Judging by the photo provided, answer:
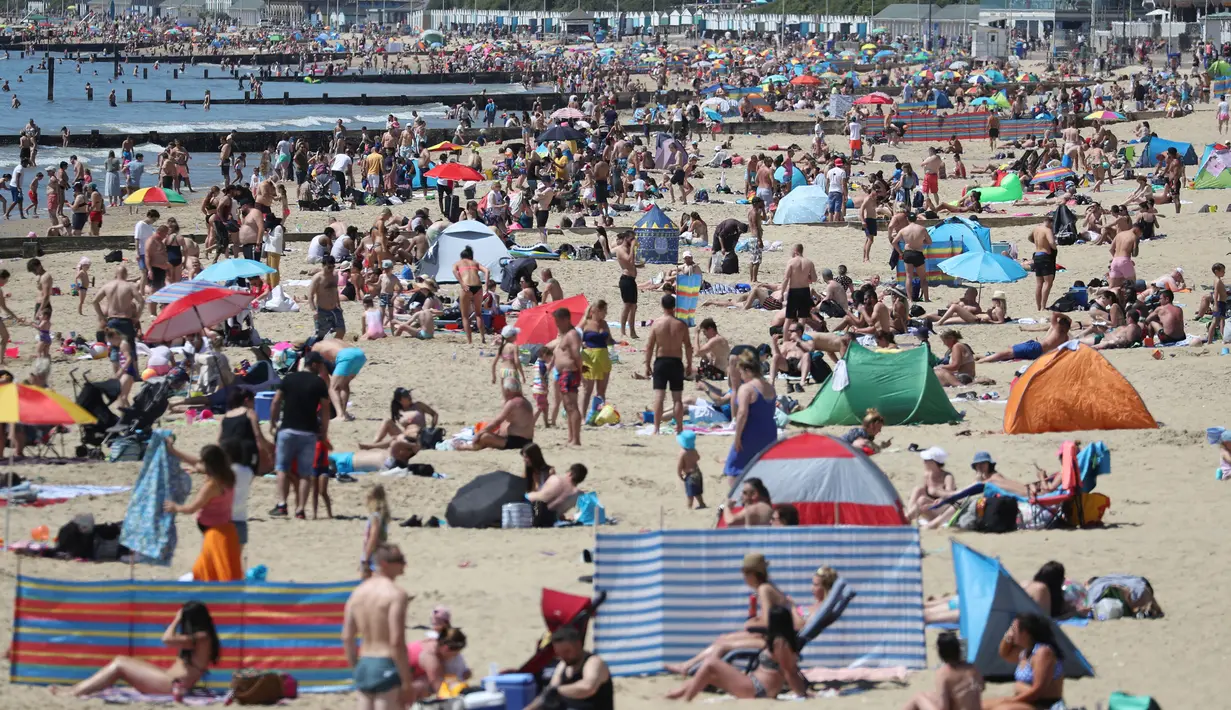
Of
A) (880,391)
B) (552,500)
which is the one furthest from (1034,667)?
(880,391)

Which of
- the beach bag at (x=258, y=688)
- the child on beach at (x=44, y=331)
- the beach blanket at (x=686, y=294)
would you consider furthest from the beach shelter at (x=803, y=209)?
the beach bag at (x=258, y=688)

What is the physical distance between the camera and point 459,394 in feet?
46.0

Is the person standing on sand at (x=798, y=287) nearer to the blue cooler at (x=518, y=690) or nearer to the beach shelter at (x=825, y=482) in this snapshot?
the beach shelter at (x=825, y=482)

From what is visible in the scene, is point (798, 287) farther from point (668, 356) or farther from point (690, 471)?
point (690, 471)

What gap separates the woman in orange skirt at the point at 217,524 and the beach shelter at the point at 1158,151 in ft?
80.7

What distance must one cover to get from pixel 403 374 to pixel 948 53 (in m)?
62.5

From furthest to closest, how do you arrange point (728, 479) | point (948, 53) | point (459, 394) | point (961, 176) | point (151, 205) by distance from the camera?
point (948, 53) → point (961, 176) → point (151, 205) → point (459, 394) → point (728, 479)

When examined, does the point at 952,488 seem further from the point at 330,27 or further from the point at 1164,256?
the point at 330,27

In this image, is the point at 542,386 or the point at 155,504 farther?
the point at 542,386

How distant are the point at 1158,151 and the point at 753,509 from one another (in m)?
23.6

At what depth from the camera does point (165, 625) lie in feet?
22.4

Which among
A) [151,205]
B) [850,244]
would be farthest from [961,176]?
[151,205]

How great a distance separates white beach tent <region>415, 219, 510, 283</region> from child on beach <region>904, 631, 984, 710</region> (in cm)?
1294

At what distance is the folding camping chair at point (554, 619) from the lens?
22.2 ft
